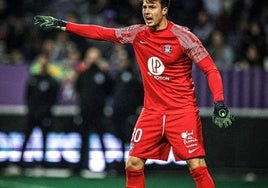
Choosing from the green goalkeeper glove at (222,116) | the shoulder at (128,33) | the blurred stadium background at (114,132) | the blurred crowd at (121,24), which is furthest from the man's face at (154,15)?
the blurred crowd at (121,24)

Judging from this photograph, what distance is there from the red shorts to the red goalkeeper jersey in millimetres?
79

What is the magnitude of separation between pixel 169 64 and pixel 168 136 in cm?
65

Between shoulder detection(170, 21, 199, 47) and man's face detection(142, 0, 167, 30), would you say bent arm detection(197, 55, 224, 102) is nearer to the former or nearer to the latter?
shoulder detection(170, 21, 199, 47)

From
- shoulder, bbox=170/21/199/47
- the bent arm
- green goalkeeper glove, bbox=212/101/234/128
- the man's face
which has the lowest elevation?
green goalkeeper glove, bbox=212/101/234/128

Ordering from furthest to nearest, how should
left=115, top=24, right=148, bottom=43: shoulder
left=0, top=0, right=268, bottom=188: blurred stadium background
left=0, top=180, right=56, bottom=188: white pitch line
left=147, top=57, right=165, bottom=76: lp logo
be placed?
left=0, top=0, right=268, bottom=188: blurred stadium background, left=0, top=180, right=56, bottom=188: white pitch line, left=115, top=24, right=148, bottom=43: shoulder, left=147, top=57, right=165, bottom=76: lp logo

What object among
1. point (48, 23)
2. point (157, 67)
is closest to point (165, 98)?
point (157, 67)

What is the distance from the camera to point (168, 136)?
8078mm

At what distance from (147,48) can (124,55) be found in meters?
Answer: 6.01

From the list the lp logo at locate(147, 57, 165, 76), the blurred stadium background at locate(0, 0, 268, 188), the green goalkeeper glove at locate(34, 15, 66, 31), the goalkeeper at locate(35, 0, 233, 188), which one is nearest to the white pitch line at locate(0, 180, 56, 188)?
the blurred stadium background at locate(0, 0, 268, 188)

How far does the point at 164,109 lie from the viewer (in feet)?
26.6

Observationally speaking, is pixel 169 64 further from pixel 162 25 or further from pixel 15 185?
pixel 15 185

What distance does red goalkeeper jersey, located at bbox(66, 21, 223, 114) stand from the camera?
792 cm

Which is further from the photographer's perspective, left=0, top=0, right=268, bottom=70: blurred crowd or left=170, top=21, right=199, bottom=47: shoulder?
left=0, top=0, right=268, bottom=70: blurred crowd

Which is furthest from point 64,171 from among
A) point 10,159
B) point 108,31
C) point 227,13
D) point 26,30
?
point 108,31
